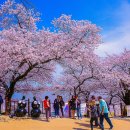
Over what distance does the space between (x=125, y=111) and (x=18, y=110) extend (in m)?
17.9

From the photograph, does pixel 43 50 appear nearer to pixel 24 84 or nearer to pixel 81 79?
pixel 24 84

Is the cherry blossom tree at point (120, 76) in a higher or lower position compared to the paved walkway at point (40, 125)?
higher

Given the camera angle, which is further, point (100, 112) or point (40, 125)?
point (40, 125)

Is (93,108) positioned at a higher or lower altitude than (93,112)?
higher

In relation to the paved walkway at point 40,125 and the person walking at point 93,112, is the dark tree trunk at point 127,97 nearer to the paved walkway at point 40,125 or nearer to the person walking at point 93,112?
the paved walkway at point 40,125

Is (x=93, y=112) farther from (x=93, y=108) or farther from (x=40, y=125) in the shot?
(x=40, y=125)

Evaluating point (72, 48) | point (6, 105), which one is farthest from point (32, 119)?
point (72, 48)

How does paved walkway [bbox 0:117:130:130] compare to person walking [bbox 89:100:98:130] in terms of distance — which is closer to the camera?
paved walkway [bbox 0:117:130:130]

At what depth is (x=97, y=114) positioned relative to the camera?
19312 millimetres

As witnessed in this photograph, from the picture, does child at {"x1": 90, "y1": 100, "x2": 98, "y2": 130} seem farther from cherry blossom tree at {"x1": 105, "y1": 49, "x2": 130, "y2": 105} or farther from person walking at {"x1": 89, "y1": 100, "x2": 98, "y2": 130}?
cherry blossom tree at {"x1": 105, "y1": 49, "x2": 130, "y2": 105}

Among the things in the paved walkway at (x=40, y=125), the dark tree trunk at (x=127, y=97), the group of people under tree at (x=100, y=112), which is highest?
the dark tree trunk at (x=127, y=97)

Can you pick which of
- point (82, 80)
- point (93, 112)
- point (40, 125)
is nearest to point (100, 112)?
point (93, 112)

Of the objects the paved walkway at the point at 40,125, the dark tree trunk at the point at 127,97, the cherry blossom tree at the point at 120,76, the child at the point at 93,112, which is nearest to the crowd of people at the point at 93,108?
the child at the point at 93,112

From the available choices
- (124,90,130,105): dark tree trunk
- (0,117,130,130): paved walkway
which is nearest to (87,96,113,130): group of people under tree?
(0,117,130,130): paved walkway
